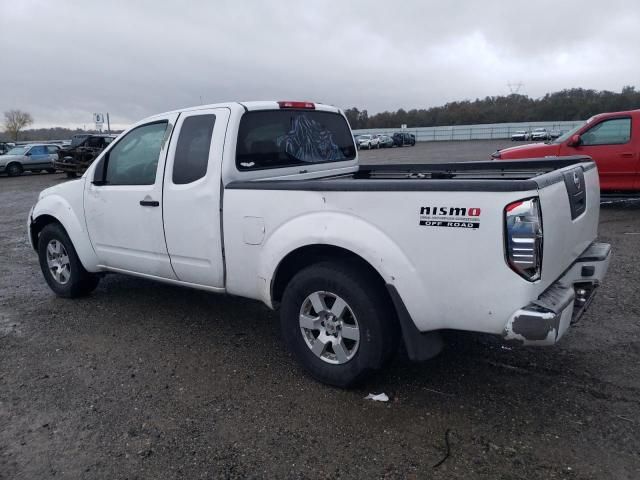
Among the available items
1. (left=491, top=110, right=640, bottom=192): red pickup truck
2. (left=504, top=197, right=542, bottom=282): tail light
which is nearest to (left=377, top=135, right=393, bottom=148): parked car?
(left=491, top=110, right=640, bottom=192): red pickup truck

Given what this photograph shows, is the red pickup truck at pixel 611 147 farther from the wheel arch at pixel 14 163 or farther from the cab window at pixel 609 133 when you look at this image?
the wheel arch at pixel 14 163

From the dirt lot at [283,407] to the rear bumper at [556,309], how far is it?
2.00ft

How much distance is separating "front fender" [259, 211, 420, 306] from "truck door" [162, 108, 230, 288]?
558 millimetres

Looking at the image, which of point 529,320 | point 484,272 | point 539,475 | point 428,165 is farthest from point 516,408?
point 428,165

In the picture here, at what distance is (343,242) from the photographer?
3219 millimetres

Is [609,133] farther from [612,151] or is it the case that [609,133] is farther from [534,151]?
[534,151]

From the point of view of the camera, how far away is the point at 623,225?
851cm

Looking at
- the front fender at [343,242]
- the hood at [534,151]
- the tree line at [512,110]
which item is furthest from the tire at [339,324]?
the tree line at [512,110]

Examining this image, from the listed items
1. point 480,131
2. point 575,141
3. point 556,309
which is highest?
point 480,131

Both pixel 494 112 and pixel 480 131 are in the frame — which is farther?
pixel 494 112

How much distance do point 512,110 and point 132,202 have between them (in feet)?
305

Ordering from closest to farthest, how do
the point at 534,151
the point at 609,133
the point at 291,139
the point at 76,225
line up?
the point at 291,139, the point at 76,225, the point at 609,133, the point at 534,151

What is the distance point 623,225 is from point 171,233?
7548mm

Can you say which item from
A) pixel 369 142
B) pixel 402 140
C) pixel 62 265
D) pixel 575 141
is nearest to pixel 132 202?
pixel 62 265
